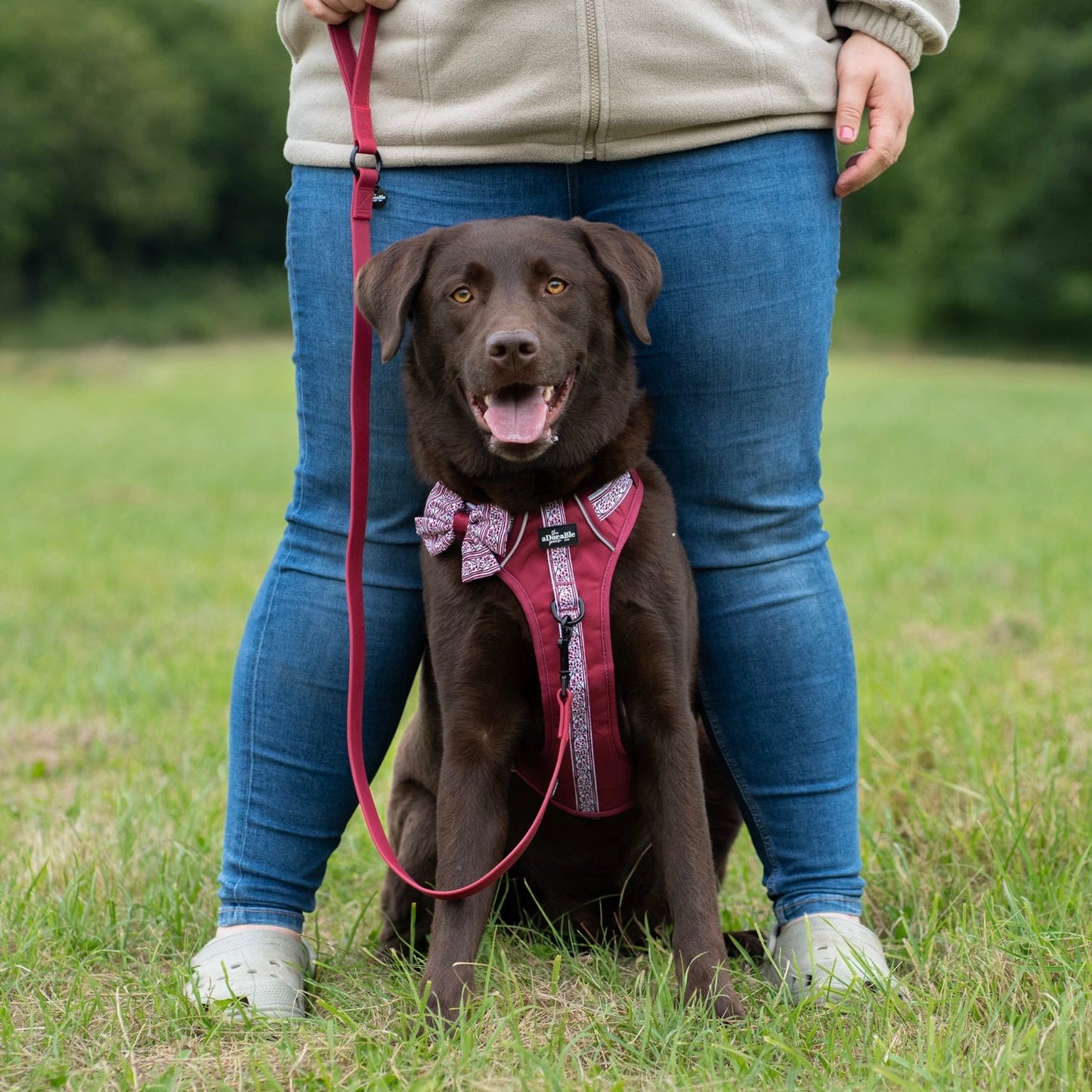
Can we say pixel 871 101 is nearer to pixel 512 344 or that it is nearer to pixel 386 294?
pixel 512 344

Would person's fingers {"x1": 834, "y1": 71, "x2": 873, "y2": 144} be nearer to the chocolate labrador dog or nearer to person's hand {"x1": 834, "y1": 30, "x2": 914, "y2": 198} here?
person's hand {"x1": 834, "y1": 30, "x2": 914, "y2": 198}

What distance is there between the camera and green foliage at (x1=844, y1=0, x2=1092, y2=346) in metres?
33.8

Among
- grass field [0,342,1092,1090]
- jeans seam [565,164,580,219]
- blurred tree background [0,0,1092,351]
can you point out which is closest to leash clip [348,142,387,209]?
jeans seam [565,164,580,219]

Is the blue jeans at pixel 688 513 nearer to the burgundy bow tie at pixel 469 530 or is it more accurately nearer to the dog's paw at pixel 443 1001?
the burgundy bow tie at pixel 469 530

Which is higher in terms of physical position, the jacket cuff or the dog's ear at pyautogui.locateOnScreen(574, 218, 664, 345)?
the jacket cuff

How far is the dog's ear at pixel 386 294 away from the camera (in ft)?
7.43

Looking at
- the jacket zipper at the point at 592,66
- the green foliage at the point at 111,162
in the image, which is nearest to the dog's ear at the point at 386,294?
the jacket zipper at the point at 592,66

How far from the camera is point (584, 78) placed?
2.22 m

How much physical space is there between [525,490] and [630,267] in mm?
430

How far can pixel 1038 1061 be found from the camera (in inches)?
71.5

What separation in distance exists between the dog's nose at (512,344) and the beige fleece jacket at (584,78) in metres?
0.35

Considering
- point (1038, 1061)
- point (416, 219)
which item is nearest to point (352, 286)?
point (416, 219)

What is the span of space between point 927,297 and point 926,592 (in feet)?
110

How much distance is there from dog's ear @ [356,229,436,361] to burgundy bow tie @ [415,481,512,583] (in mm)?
283
